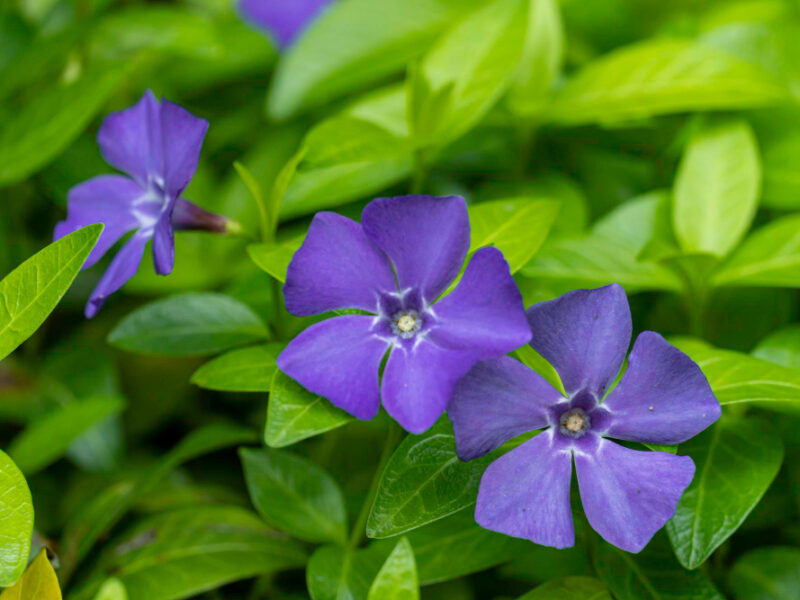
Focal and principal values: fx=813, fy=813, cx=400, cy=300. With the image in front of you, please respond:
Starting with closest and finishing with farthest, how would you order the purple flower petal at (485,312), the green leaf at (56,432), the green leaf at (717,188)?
the purple flower petal at (485,312) < the green leaf at (56,432) < the green leaf at (717,188)


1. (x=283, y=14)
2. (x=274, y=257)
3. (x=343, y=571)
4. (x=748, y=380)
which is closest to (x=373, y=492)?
(x=343, y=571)

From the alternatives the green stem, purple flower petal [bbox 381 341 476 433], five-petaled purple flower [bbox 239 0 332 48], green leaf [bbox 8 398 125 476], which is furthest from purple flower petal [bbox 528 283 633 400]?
five-petaled purple flower [bbox 239 0 332 48]

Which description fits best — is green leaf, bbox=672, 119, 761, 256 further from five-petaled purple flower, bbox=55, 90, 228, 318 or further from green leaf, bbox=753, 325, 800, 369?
five-petaled purple flower, bbox=55, 90, 228, 318

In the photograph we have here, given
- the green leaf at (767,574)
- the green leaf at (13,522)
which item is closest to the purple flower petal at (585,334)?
the green leaf at (767,574)

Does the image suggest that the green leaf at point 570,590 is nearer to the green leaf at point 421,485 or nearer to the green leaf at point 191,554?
the green leaf at point 421,485

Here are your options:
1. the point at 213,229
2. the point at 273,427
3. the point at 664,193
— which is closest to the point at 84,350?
the point at 213,229

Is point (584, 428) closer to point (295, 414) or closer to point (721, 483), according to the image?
point (721, 483)
